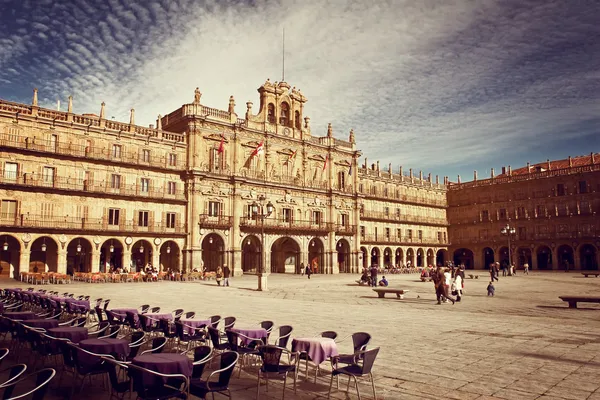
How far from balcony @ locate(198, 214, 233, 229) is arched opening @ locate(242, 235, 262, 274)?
15.5ft

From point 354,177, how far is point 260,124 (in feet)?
47.2

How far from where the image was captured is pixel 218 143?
42812 mm

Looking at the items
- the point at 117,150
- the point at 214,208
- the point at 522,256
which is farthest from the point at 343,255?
the point at 117,150

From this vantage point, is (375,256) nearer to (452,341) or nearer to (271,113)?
(271,113)

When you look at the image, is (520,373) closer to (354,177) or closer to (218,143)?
(218,143)

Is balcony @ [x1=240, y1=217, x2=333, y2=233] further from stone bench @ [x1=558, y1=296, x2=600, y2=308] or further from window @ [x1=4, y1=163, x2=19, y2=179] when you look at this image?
stone bench @ [x1=558, y1=296, x2=600, y2=308]

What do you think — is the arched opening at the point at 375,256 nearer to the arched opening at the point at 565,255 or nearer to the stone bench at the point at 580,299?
the arched opening at the point at 565,255

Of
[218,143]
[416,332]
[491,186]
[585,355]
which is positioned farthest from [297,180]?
[585,355]

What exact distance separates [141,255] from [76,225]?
21.0ft

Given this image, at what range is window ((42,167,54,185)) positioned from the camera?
33866 millimetres

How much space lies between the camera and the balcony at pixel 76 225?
31.9 metres

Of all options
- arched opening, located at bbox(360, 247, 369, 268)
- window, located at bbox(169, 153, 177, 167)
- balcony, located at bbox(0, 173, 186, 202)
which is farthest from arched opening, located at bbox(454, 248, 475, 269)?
window, located at bbox(169, 153, 177, 167)

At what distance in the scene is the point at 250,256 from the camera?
48031 millimetres

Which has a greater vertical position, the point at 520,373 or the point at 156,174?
the point at 156,174
